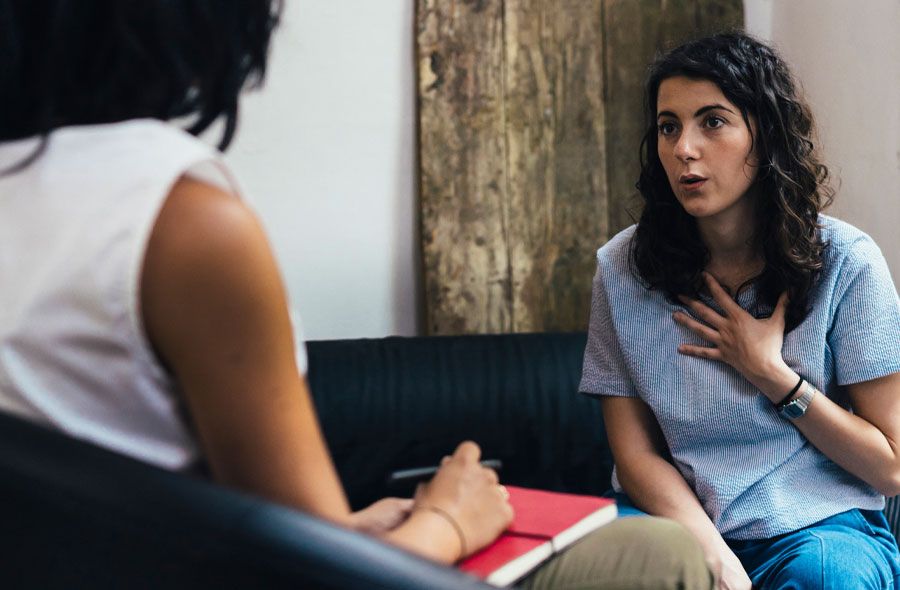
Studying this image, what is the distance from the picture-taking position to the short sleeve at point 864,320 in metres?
1.70

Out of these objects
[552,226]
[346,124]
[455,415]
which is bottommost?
[455,415]

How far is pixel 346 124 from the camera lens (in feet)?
8.84

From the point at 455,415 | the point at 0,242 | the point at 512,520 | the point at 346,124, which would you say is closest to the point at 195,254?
the point at 0,242

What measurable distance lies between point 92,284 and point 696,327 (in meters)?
1.26

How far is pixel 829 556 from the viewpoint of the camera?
1.58 m

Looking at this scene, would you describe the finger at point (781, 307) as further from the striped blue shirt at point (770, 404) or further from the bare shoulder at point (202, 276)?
the bare shoulder at point (202, 276)

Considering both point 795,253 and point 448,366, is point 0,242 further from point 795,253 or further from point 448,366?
point 448,366

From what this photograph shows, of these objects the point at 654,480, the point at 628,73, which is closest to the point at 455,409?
the point at 654,480

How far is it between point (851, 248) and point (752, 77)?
33 cm

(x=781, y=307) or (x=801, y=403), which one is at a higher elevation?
(x=781, y=307)

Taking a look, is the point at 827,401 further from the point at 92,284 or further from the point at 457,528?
the point at 92,284

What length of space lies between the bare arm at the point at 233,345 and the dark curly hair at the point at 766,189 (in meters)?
1.17

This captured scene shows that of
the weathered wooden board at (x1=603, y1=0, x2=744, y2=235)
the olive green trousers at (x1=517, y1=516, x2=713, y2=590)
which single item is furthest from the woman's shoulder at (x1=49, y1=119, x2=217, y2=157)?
the weathered wooden board at (x1=603, y1=0, x2=744, y2=235)

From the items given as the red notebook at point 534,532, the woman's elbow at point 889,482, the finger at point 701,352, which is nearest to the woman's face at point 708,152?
the finger at point 701,352
